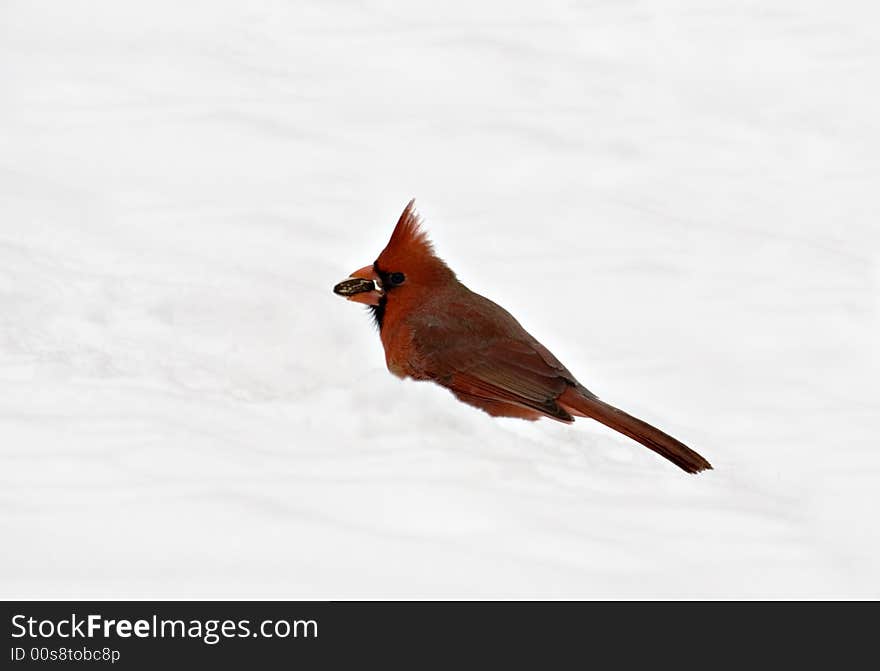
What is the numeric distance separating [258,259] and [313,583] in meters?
4.23

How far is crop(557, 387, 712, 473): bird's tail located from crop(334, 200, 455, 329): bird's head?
77 centimetres

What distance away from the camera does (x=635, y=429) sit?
5.25 metres

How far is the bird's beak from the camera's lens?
5980 mm

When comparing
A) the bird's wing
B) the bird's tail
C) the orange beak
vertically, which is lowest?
the bird's tail

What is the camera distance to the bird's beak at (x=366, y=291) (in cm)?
598

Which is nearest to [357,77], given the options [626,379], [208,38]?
[208,38]

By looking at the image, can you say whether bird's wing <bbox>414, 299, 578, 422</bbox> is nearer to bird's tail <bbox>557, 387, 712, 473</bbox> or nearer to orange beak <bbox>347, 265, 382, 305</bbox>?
bird's tail <bbox>557, 387, 712, 473</bbox>

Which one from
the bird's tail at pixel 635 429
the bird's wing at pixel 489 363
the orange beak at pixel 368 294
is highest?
the orange beak at pixel 368 294

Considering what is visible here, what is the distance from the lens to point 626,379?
6.79m

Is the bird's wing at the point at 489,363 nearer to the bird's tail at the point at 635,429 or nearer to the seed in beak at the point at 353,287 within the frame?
the bird's tail at the point at 635,429

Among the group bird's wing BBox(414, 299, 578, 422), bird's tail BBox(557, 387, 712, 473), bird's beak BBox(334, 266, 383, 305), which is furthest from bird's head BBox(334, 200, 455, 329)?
bird's tail BBox(557, 387, 712, 473)

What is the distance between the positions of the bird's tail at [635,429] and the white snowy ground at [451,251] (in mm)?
68

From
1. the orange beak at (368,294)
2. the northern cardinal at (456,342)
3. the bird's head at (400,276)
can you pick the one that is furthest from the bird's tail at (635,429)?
A: the orange beak at (368,294)

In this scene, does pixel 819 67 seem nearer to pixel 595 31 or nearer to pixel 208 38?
pixel 595 31
